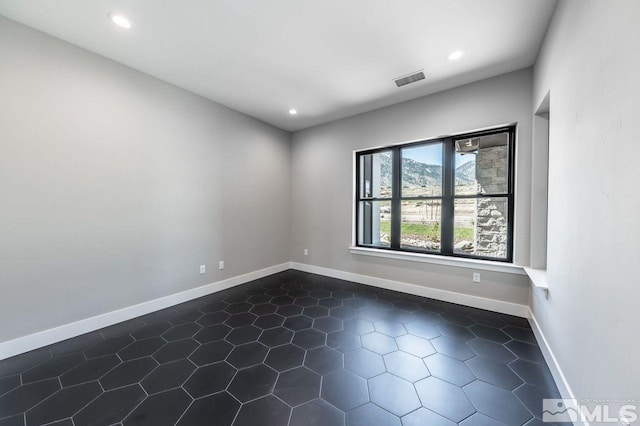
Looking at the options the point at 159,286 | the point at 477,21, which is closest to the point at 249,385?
the point at 159,286

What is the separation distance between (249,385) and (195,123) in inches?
126

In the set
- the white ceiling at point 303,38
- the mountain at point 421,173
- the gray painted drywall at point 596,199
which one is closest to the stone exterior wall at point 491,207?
the mountain at point 421,173

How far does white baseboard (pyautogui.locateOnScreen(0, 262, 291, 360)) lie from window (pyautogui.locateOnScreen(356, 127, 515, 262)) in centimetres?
253

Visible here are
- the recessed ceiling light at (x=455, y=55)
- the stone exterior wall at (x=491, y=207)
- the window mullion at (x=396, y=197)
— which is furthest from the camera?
the window mullion at (x=396, y=197)

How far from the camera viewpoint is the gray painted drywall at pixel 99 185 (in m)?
2.01

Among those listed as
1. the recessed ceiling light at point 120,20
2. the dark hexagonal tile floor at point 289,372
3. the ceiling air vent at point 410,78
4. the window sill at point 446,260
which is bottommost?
the dark hexagonal tile floor at point 289,372

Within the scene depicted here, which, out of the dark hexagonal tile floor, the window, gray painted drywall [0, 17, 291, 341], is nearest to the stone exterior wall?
the window

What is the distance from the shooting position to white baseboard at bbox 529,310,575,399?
1.49 metres

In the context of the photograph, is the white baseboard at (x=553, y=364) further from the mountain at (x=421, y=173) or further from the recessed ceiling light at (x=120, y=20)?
the recessed ceiling light at (x=120, y=20)

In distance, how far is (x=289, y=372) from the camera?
5.89ft

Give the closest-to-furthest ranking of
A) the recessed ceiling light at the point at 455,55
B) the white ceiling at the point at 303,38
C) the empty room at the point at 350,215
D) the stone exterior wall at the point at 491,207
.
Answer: the empty room at the point at 350,215
the white ceiling at the point at 303,38
the recessed ceiling light at the point at 455,55
the stone exterior wall at the point at 491,207

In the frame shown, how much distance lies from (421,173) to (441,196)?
467 mm

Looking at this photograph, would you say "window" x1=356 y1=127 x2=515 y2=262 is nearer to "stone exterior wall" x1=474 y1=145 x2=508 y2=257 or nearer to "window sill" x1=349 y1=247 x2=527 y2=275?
"stone exterior wall" x1=474 y1=145 x2=508 y2=257

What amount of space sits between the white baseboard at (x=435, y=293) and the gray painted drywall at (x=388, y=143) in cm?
6
